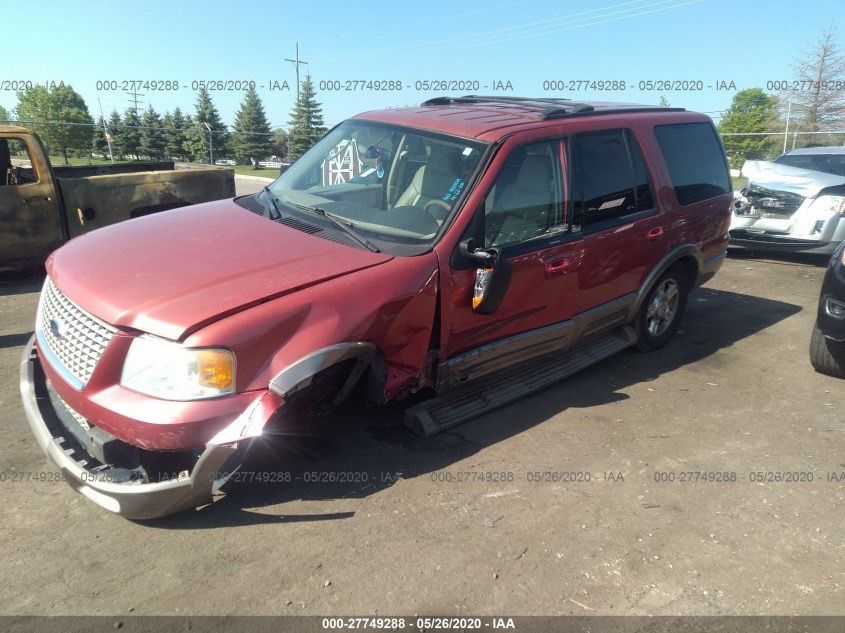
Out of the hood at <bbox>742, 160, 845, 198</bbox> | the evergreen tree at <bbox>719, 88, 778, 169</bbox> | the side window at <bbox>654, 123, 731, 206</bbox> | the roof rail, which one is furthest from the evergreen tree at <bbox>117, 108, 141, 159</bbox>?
the side window at <bbox>654, 123, 731, 206</bbox>

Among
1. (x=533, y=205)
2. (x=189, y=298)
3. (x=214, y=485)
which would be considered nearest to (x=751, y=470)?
(x=533, y=205)

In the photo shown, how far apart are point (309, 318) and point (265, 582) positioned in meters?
1.15

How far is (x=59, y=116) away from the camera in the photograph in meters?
32.0

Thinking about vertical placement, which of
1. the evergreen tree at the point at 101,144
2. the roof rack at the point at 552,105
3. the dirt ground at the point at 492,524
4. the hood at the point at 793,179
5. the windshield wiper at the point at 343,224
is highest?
Answer: the evergreen tree at the point at 101,144

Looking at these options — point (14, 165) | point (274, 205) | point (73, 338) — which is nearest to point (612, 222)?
point (274, 205)

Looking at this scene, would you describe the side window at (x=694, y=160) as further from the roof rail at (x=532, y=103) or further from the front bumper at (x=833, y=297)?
the front bumper at (x=833, y=297)

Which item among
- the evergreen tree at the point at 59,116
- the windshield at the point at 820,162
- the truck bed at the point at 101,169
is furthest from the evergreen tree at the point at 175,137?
the windshield at the point at 820,162

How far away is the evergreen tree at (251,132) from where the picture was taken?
39281 mm

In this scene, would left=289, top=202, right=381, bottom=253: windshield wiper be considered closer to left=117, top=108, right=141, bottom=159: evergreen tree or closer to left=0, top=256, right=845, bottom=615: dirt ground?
left=0, top=256, right=845, bottom=615: dirt ground

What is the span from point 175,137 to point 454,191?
39148mm

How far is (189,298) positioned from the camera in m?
2.73

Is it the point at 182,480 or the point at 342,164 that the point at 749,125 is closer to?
the point at 342,164

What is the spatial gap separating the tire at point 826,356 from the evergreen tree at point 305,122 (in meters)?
34.5

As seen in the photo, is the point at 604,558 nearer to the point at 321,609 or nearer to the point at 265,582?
the point at 321,609
